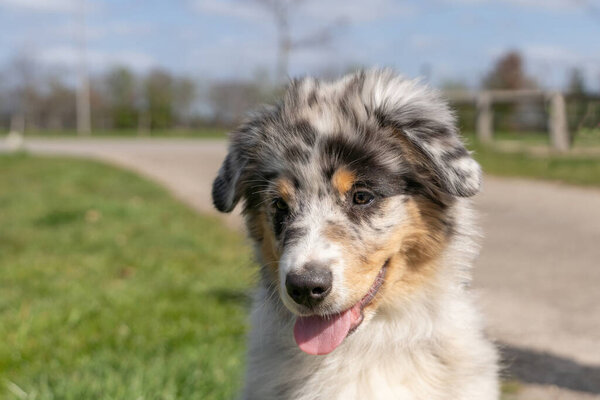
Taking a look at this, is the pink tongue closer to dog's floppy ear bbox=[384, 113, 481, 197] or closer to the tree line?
dog's floppy ear bbox=[384, 113, 481, 197]

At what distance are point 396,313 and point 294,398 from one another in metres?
0.66

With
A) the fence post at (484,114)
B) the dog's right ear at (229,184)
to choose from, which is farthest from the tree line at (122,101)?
the dog's right ear at (229,184)

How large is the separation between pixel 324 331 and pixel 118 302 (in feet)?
13.5

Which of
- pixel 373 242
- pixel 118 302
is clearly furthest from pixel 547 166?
Result: pixel 373 242

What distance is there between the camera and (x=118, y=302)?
22.7ft

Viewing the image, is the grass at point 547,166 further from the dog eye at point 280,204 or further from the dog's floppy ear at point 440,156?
the dog eye at point 280,204

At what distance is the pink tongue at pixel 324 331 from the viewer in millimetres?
3240

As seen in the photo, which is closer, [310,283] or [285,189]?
[310,283]

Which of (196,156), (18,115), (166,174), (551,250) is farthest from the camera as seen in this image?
(18,115)

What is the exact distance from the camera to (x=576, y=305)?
6.39 meters

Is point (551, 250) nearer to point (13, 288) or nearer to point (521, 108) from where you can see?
point (13, 288)

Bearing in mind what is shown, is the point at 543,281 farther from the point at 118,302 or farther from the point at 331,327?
the point at 331,327

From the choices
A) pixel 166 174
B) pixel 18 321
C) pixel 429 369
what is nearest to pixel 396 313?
pixel 429 369

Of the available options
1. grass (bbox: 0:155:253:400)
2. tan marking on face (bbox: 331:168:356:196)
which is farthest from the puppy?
grass (bbox: 0:155:253:400)
